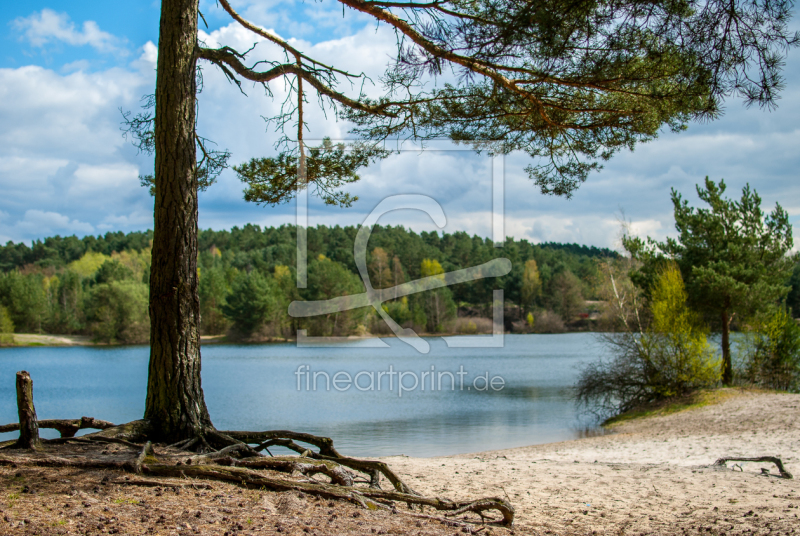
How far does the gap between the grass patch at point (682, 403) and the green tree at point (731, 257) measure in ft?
3.84

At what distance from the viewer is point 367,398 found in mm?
20547

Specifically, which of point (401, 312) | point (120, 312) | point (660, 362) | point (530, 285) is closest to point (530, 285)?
point (530, 285)

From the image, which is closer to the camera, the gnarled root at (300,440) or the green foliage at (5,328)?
the gnarled root at (300,440)

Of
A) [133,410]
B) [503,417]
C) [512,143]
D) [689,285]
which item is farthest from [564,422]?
[133,410]

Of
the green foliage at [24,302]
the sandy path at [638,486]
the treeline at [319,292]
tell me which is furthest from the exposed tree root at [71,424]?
the green foliage at [24,302]

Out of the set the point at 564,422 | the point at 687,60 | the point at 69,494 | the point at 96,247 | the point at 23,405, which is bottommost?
the point at 564,422

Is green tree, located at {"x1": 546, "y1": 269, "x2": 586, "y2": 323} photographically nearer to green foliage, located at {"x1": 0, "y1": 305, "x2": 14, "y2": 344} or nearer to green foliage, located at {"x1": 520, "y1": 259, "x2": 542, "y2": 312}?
green foliage, located at {"x1": 520, "y1": 259, "x2": 542, "y2": 312}

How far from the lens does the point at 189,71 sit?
564cm

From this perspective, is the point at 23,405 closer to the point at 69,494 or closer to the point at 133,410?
the point at 69,494

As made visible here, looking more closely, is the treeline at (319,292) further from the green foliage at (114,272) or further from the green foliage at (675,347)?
the green foliage at (675,347)

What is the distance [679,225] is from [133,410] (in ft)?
57.3

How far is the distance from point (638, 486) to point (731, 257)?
13390 millimetres

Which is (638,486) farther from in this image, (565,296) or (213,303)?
(565,296)

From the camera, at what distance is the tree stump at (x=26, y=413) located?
14.4 ft
